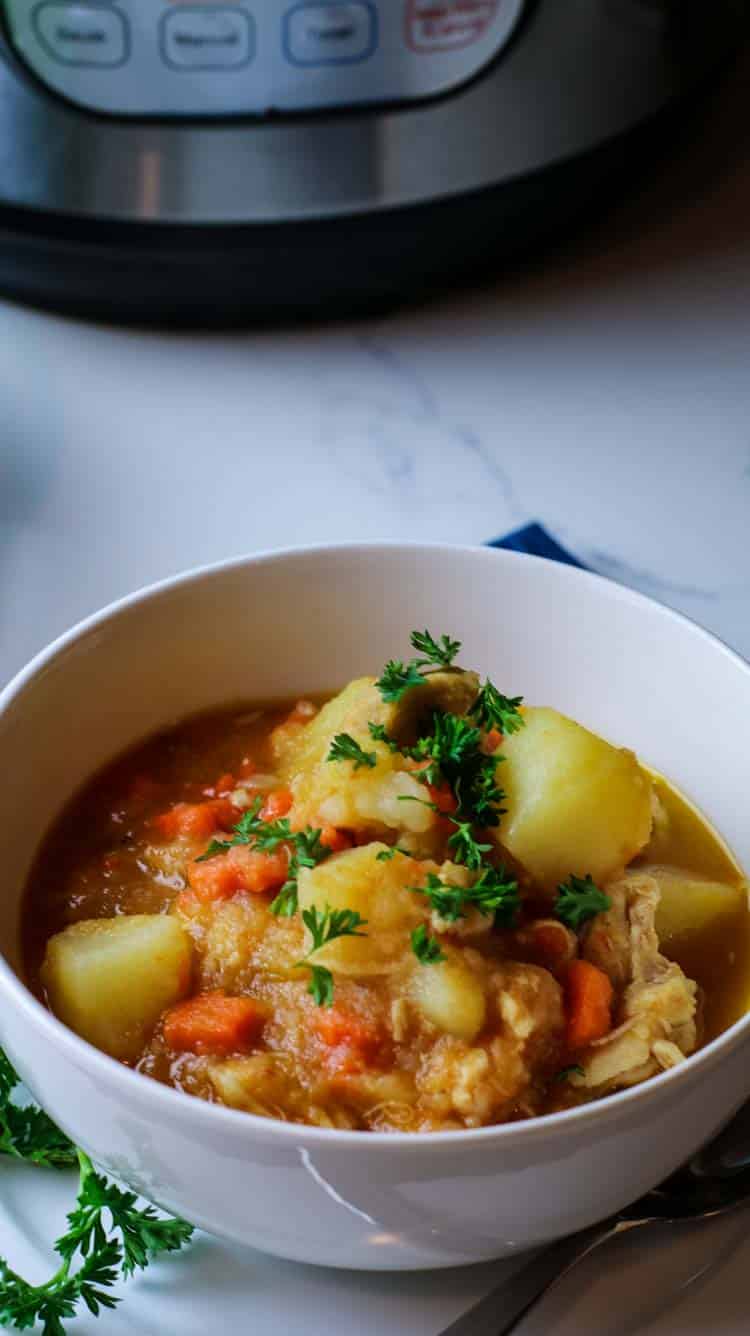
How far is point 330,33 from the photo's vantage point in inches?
87.9

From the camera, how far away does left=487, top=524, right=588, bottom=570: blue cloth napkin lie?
2.11m

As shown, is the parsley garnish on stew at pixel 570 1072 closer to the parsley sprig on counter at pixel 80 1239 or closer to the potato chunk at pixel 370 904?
the potato chunk at pixel 370 904

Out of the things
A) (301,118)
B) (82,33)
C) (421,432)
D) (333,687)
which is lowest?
(333,687)

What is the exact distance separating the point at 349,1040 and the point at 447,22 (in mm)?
1570

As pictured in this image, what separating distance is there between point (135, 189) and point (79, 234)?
0.11 m

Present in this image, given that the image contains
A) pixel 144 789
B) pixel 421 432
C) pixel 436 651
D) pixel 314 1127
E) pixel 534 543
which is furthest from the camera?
pixel 421 432

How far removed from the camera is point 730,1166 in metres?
1.42

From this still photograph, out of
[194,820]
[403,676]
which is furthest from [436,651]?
[194,820]

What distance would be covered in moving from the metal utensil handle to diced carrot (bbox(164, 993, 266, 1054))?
29 cm

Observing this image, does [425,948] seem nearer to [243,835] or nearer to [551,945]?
[551,945]

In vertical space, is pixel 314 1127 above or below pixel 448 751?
below

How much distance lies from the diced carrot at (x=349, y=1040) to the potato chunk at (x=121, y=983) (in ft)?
0.51

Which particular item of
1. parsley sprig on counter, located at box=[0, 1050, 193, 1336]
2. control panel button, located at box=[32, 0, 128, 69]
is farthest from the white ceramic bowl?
control panel button, located at box=[32, 0, 128, 69]

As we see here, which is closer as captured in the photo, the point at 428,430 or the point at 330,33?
the point at 330,33
